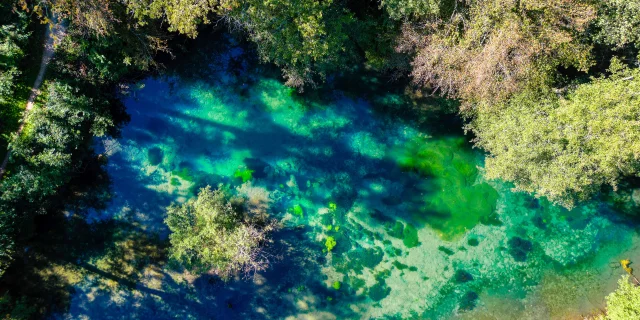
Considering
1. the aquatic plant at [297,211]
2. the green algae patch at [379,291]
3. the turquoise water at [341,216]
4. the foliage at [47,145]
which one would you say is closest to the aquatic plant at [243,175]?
the turquoise water at [341,216]

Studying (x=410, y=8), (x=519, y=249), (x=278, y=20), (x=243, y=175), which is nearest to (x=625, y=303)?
(x=519, y=249)

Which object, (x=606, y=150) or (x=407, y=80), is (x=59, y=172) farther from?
(x=606, y=150)

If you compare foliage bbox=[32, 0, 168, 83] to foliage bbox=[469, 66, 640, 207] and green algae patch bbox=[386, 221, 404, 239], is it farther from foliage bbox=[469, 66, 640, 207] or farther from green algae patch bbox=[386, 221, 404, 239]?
foliage bbox=[469, 66, 640, 207]

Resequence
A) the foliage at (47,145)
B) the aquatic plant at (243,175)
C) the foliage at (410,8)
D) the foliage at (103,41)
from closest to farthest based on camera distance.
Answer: the foliage at (410,8)
the foliage at (103,41)
the foliage at (47,145)
the aquatic plant at (243,175)

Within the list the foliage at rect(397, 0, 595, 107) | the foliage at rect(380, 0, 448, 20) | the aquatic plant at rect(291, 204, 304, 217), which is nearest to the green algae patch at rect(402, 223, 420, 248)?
the aquatic plant at rect(291, 204, 304, 217)

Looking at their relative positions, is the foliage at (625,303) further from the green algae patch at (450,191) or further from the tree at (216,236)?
the tree at (216,236)
